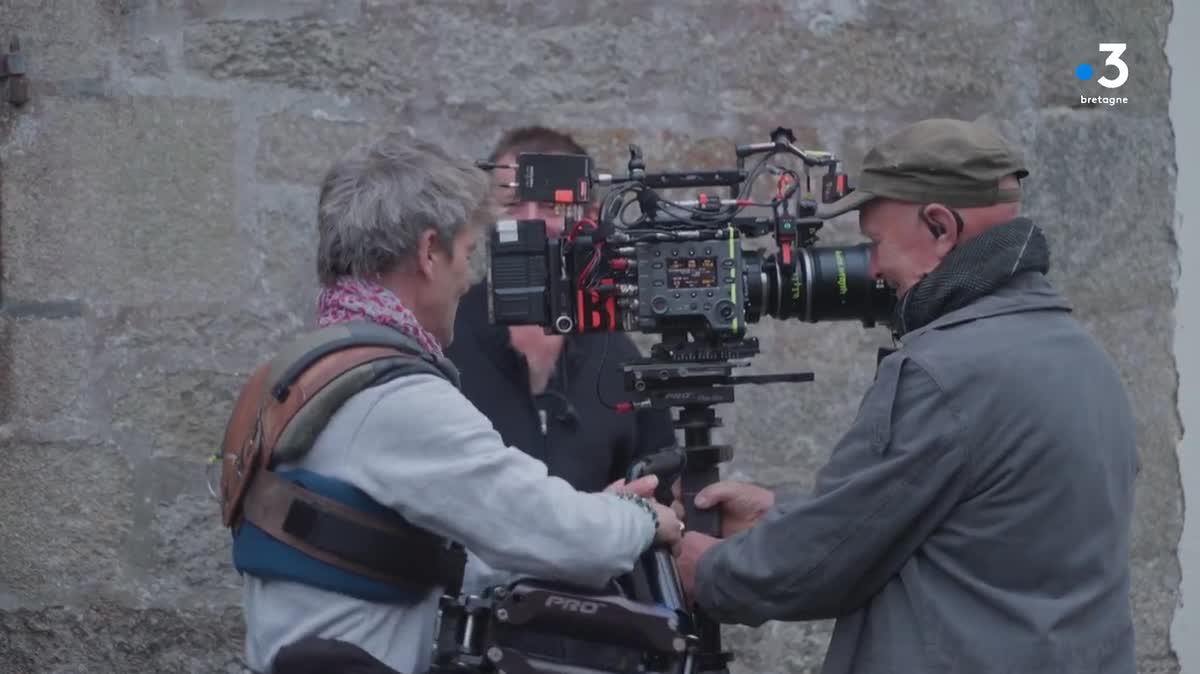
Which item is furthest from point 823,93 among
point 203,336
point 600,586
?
point 600,586

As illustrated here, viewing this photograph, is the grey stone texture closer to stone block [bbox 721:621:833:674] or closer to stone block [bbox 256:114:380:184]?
stone block [bbox 256:114:380:184]

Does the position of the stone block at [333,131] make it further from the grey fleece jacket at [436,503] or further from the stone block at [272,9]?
the grey fleece jacket at [436,503]

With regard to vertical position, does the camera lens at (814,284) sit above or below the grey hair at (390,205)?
below

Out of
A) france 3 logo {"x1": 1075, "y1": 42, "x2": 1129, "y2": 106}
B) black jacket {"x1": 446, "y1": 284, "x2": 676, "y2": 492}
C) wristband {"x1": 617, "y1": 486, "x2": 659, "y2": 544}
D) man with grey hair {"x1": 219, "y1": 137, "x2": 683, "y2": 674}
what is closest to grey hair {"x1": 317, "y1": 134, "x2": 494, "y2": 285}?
man with grey hair {"x1": 219, "y1": 137, "x2": 683, "y2": 674}

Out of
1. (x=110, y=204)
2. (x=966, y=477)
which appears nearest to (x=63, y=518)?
(x=110, y=204)

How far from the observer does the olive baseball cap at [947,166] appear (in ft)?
7.68

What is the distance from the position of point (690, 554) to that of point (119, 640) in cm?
166

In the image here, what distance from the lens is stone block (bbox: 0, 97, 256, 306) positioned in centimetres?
355

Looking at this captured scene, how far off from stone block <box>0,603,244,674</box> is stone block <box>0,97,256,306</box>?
748mm

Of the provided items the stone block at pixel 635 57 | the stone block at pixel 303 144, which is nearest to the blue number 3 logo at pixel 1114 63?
the stone block at pixel 635 57

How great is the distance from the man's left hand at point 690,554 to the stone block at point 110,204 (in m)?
1.48

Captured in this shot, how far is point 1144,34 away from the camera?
3.98 m

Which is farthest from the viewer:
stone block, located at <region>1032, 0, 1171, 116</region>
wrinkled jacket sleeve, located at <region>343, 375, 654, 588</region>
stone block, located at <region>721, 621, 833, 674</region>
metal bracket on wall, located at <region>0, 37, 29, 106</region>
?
stone block, located at <region>1032, 0, 1171, 116</region>

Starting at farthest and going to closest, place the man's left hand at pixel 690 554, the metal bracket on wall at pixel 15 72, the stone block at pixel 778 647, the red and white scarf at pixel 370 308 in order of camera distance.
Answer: the stone block at pixel 778 647 → the metal bracket on wall at pixel 15 72 → the man's left hand at pixel 690 554 → the red and white scarf at pixel 370 308
